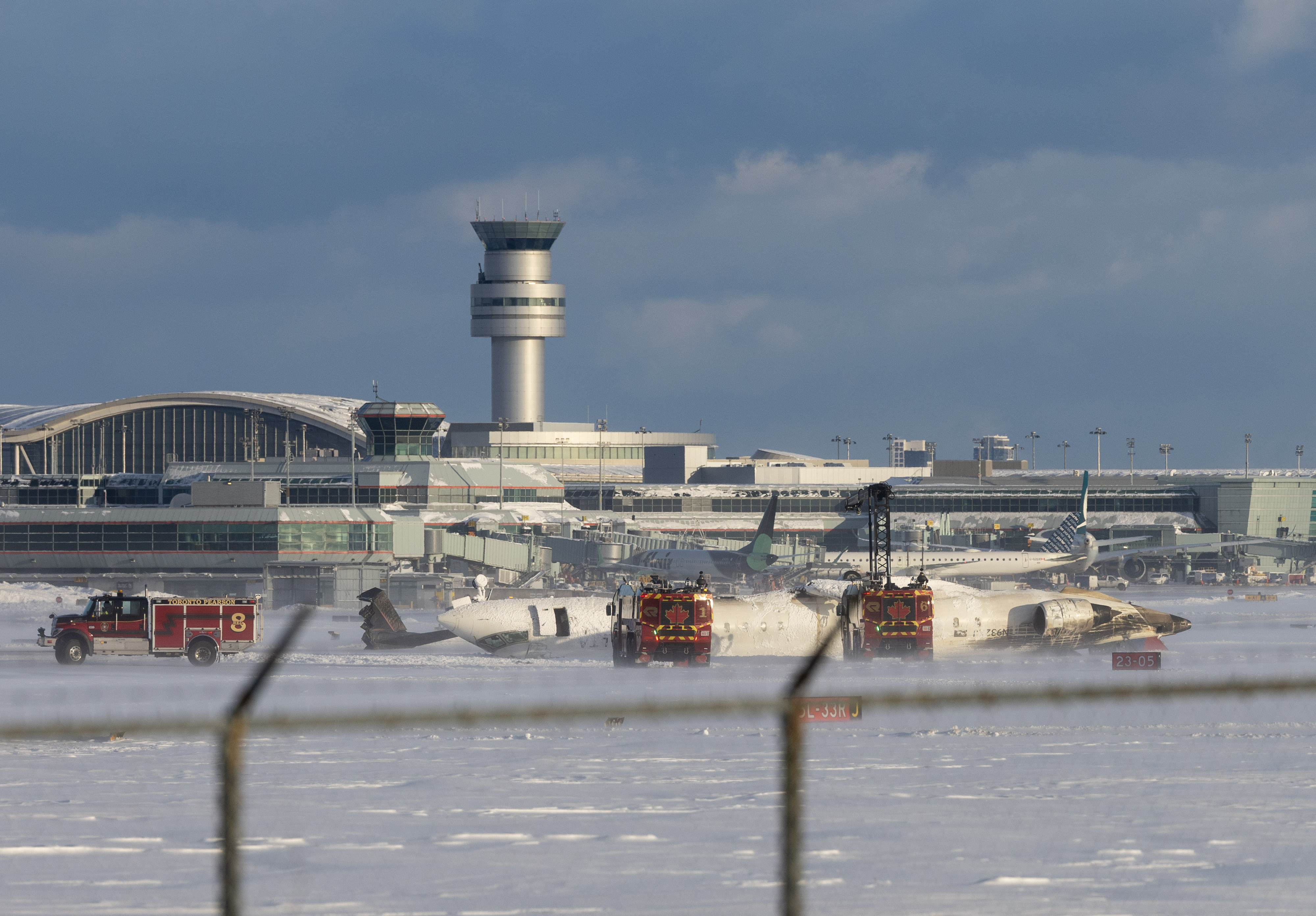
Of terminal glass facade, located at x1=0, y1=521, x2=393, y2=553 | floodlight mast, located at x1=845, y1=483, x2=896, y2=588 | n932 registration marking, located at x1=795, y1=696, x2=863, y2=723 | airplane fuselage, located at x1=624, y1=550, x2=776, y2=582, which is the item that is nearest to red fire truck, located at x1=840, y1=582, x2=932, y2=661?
floodlight mast, located at x1=845, y1=483, x2=896, y2=588

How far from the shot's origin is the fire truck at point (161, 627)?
5062 cm

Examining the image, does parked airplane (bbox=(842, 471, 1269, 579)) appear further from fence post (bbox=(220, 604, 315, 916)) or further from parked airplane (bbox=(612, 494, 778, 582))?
fence post (bbox=(220, 604, 315, 916))

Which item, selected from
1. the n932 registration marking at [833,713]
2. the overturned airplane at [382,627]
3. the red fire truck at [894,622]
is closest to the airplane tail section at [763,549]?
the overturned airplane at [382,627]

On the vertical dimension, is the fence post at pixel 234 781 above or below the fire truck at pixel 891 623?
above

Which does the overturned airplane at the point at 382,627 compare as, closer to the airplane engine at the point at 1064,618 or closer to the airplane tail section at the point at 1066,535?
the airplane engine at the point at 1064,618

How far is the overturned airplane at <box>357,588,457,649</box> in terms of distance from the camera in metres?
57.7

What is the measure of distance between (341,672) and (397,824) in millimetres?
24690

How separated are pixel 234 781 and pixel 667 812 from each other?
1273cm

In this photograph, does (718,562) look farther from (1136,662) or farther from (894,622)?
(1136,662)

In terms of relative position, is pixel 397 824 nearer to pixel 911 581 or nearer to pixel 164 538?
pixel 911 581

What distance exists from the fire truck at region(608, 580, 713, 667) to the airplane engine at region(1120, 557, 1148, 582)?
299 ft

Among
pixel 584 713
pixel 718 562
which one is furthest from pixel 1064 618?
pixel 718 562

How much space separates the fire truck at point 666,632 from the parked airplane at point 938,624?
4037 mm

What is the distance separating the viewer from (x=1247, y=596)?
96.9 meters
